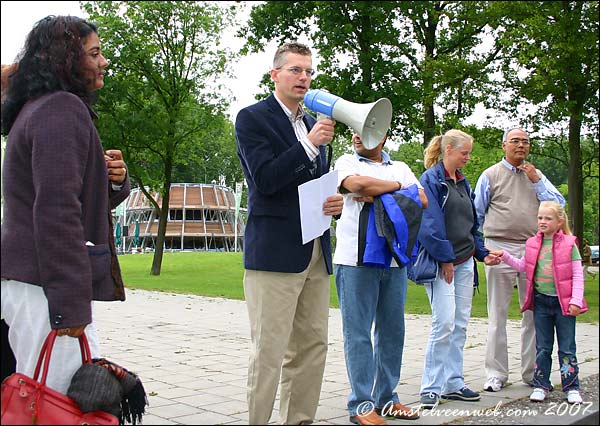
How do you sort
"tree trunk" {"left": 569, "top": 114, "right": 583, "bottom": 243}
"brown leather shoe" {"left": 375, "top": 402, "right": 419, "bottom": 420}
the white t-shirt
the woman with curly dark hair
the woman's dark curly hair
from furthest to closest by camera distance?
"tree trunk" {"left": 569, "top": 114, "right": 583, "bottom": 243}
"brown leather shoe" {"left": 375, "top": 402, "right": 419, "bottom": 420}
the white t-shirt
the woman's dark curly hair
the woman with curly dark hair

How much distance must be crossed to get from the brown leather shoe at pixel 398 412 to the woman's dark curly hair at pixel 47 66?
324cm

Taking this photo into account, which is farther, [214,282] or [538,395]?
[214,282]

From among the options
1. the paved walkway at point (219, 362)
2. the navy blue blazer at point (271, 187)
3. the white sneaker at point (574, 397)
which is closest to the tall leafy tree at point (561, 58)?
the paved walkway at point (219, 362)

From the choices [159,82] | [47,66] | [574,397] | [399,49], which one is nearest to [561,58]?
[399,49]

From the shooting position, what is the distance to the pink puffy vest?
6055mm

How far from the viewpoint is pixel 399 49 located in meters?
24.3

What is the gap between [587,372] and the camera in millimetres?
7090

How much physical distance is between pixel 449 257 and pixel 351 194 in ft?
3.65

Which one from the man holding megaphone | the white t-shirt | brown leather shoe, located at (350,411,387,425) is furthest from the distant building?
the man holding megaphone

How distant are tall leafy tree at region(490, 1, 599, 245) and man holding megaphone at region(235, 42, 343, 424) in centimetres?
1430

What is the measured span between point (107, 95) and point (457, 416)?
2586 centimetres

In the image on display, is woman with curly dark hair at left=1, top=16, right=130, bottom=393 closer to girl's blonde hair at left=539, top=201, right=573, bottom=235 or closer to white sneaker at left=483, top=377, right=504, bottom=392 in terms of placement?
white sneaker at left=483, top=377, right=504, bottom=392

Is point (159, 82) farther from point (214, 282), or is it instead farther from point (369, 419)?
point (369, 419)

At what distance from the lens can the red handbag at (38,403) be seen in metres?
2.86
